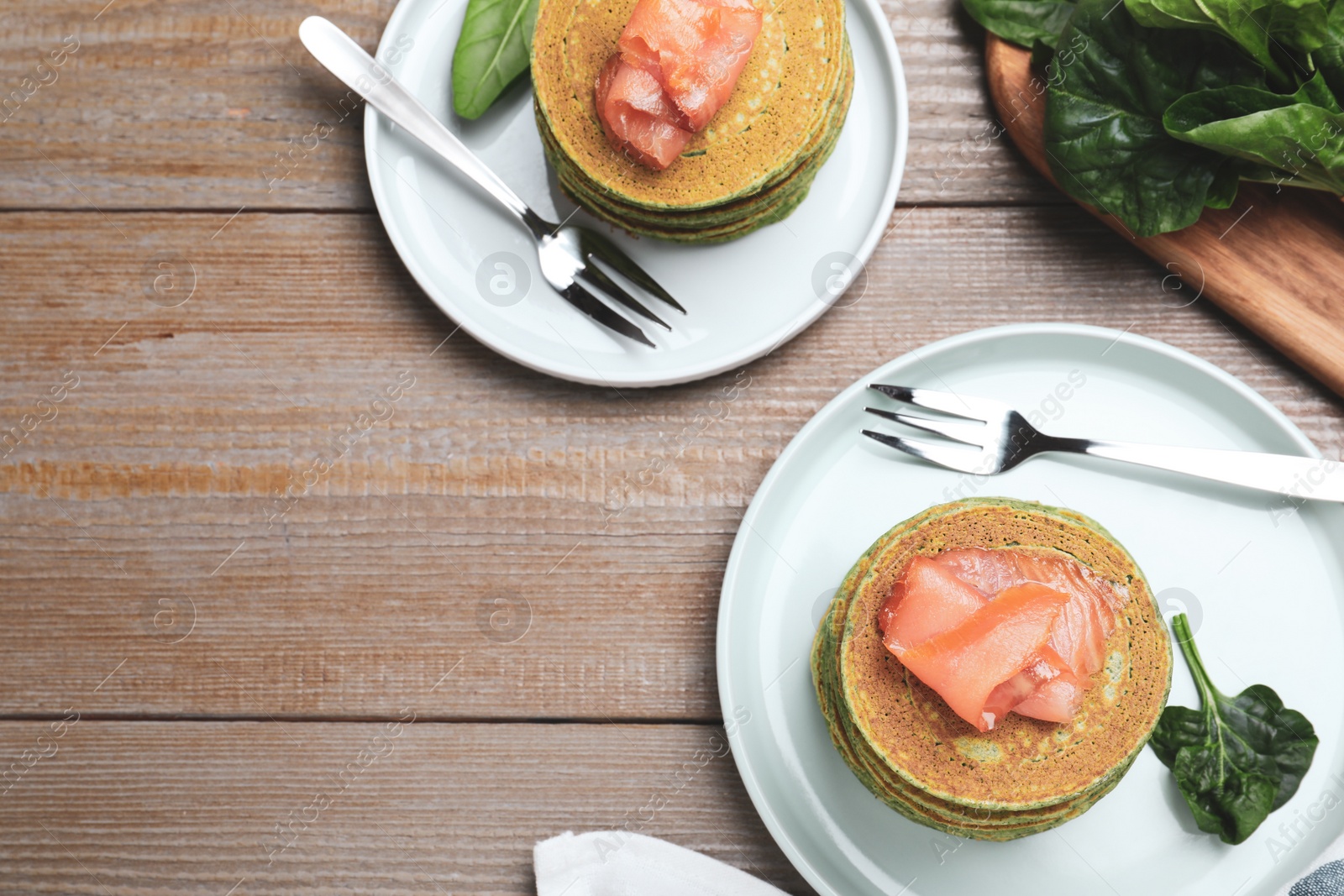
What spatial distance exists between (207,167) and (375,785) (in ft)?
3.63

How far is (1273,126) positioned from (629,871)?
1448 mm

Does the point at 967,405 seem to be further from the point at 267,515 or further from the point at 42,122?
the point at 42,122

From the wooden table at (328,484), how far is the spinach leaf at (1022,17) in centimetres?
8

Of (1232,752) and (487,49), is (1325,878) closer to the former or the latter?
(1232,752)

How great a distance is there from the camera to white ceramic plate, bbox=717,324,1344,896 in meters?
1.38

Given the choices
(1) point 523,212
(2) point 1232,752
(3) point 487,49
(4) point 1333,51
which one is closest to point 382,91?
(3) point 487,49

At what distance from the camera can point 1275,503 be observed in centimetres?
142

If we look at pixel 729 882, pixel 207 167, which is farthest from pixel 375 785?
pixel 207 167

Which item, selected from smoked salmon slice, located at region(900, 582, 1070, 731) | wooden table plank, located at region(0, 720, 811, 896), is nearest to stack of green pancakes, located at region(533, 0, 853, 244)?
smoked salmon slice, located at region(900, 582, 1070, 731)

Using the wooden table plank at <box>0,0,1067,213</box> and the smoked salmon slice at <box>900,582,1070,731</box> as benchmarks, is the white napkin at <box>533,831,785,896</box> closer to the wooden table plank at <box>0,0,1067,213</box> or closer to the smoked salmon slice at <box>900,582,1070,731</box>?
the smoked salmon slice at <box>900,582,1070,731</box>

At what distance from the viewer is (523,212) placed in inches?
57.7

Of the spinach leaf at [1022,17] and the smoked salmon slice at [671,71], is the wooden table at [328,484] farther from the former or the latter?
the smoked salmon slice at [671,71]

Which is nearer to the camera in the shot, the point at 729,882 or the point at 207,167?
the point at 729,882

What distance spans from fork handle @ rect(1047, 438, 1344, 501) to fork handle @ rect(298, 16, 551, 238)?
1.15m
